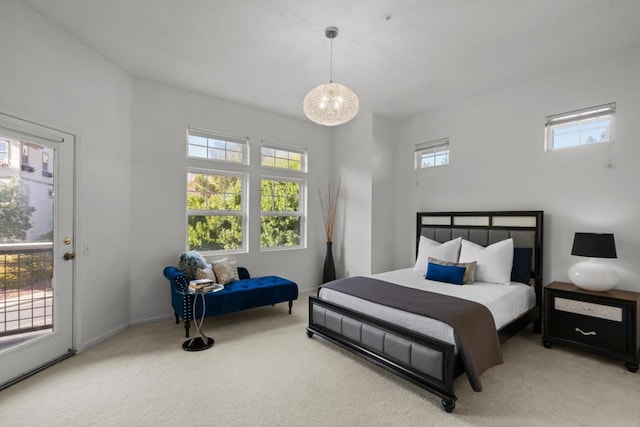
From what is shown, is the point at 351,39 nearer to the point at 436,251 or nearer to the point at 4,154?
the point at 436,251

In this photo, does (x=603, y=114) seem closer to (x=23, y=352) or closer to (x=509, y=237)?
(x=509, y=237)

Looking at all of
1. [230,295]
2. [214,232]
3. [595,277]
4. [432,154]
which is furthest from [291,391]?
[432,154]

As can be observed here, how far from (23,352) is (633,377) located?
4.96m

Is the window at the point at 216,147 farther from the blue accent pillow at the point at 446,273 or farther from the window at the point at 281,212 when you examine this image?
the blue accent pillow at the point at 446,273

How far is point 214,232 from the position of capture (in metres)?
4.32

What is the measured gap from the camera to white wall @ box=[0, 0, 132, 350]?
94.0 inches

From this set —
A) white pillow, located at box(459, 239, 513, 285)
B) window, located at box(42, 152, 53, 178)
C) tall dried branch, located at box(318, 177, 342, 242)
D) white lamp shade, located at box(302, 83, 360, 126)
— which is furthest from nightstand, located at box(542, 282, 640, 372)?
window, located at box(42, 152, 53, 178)

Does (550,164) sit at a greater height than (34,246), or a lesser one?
greater

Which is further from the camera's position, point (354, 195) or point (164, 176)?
point (354, 195)

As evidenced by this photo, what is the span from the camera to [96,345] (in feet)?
10.1

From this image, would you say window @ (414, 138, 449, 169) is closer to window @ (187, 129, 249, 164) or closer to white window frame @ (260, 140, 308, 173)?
white window frame @ (260, 140, 308, 173)

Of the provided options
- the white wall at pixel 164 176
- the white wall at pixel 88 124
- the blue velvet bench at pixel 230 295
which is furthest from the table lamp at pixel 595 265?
the white wall at pixel 88 124

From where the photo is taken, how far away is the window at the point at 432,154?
448 centimetres

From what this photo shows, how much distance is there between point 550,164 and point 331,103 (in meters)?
2.70
